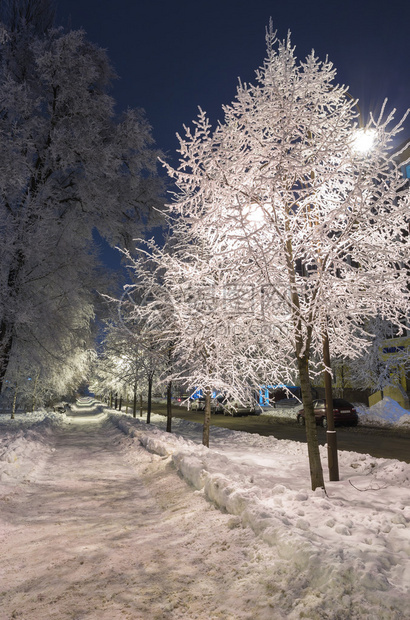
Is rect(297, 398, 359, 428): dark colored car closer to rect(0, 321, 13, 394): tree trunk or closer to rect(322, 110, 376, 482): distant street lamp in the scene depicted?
rect(322, 110, 376, 482): distant street lamp

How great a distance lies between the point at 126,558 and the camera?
13.3 feet

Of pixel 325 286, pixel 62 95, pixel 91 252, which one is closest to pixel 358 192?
pixel 325 286

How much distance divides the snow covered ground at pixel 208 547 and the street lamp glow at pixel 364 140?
512 centimetres

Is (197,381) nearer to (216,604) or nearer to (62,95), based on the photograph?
(216,604)

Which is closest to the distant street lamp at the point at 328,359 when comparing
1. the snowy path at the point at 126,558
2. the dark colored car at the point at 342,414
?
the snowy path at the point at 126,558

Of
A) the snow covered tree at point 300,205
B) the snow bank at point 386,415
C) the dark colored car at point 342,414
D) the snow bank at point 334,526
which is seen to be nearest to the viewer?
the snow bank at point 334,526

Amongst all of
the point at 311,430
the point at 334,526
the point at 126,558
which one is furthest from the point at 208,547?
the point at 311,430

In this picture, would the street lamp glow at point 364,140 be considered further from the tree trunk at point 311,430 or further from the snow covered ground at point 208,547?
the snow covered ground at point 208,547

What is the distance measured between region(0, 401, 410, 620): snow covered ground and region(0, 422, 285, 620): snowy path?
1cm

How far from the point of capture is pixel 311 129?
19.5 ft

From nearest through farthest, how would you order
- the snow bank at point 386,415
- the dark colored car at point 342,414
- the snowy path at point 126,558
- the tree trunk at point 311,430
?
the snowy path at point 126,558 < the tree trunk at point 311,430 < the snow bank at point 386,415 < the dark colored car at point 342,414

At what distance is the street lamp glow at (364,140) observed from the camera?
18.9 ft

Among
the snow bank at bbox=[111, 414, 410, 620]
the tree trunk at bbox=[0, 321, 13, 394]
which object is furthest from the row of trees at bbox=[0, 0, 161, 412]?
the snow bank at bbox=[111, 414, 410, 620]

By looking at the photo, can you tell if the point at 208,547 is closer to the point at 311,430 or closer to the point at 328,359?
the point at 311,430
